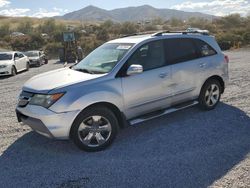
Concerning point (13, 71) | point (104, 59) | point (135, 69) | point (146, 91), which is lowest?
point (13, 71)

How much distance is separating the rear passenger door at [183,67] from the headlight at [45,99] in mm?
2191

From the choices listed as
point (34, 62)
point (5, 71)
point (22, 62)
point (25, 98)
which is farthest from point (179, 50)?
point (34, 62)

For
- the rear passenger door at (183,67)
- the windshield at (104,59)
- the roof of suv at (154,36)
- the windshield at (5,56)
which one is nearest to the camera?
the windshield at (104,59)

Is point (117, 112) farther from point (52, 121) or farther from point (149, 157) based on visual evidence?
point (52, 121)

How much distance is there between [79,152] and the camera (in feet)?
15.5

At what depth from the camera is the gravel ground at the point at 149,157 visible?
3.83m

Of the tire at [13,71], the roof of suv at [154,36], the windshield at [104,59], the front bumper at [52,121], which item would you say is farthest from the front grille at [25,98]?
the tire at [13,71]

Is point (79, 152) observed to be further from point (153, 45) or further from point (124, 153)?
point (153, 45)

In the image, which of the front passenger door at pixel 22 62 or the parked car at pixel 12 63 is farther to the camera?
the front passenger door at pixel 22 62

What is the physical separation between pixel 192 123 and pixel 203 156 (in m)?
1.44

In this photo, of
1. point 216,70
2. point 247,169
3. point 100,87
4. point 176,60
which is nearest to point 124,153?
point 100,87

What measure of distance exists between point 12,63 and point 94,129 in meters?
12.7

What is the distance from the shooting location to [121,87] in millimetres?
4852

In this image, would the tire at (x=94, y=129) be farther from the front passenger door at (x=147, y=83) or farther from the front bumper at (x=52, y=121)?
the front passenger door at (x=147, y=83)
